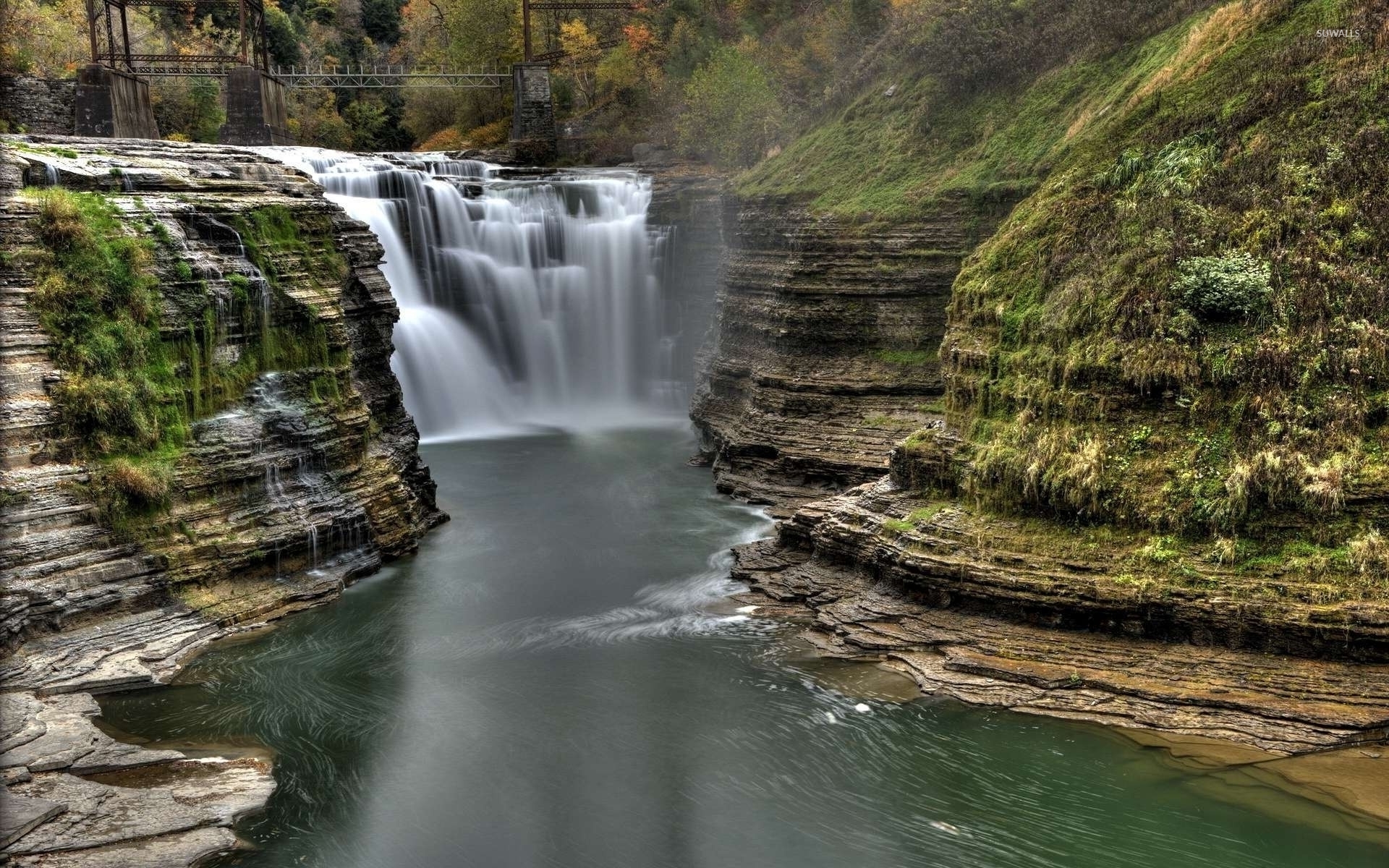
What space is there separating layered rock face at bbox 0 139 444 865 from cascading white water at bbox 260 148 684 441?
7927mm

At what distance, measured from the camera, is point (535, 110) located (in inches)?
1668

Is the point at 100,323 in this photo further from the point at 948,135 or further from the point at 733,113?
the point at 733,113

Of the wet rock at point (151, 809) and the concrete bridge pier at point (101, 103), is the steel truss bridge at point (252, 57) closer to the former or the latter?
the concrete bridge pier at point (101, 103)

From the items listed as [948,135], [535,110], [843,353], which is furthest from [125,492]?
[535,110]

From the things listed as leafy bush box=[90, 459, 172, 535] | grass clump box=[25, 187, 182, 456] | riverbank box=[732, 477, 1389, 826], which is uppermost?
grass clump box=[25, 187, 182, 456]

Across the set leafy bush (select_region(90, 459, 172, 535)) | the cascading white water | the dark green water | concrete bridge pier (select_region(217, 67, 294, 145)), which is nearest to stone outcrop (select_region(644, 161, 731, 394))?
the cascading white water

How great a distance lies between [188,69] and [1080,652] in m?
35.3

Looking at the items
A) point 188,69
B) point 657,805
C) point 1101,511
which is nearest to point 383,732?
point 657,805

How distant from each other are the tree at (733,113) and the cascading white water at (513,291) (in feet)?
11.6

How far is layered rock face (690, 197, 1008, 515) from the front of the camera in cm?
2208

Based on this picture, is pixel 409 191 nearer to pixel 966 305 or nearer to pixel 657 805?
pixel 966 305

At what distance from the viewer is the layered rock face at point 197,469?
1212 centimetres

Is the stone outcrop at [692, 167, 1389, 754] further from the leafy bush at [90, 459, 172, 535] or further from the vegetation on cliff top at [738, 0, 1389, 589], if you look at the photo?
the leafy bush at [90, 459, 172, 535]

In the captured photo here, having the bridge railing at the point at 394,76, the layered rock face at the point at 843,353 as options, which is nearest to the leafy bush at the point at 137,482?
the layered rock face at the point at 843,353
